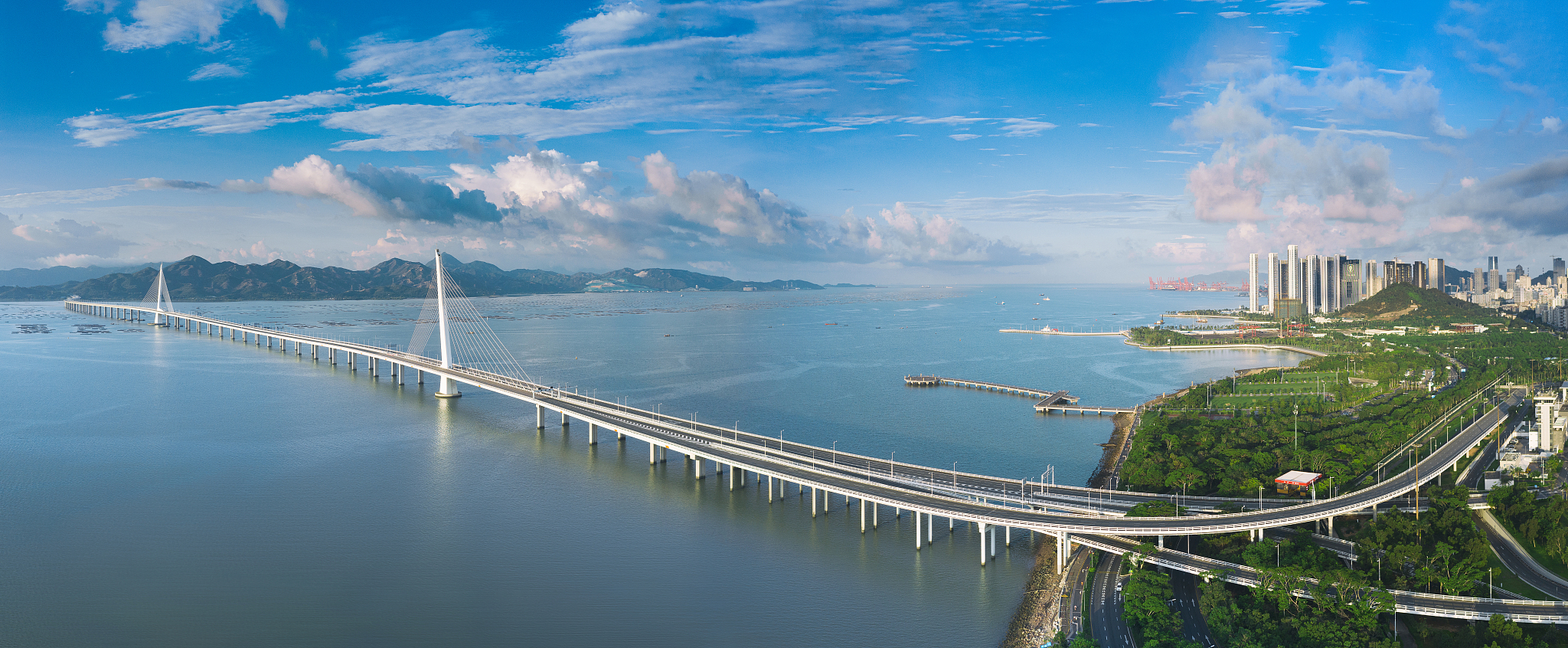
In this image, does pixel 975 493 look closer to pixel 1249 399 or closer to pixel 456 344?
pixel 1249 399

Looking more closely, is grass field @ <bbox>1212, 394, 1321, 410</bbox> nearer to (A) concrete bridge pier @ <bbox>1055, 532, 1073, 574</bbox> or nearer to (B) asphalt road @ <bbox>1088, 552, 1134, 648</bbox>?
(A) concrete bridge pier @ <bbox>1055, 532, 1073, 574</bbox>

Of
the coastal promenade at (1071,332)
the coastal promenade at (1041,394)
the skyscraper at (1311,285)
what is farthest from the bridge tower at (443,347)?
the skyscraper at (1311,285)

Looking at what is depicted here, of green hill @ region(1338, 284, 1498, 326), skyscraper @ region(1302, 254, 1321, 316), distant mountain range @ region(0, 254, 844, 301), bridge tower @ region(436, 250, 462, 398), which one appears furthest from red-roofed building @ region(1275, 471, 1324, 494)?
distant mountain range @ region(0, 254, 844, 301)

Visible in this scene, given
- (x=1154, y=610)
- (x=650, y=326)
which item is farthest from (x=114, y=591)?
(x=650, y=326)

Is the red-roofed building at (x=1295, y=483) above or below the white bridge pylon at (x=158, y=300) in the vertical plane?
below

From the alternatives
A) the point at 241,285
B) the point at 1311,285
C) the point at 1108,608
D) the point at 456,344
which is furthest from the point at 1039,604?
the point at 241,285

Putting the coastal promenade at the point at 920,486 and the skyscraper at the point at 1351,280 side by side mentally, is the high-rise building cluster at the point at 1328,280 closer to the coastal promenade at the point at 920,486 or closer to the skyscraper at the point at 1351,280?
the skyscraper at the point at 1351,280

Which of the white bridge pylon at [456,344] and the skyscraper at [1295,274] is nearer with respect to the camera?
the white bridge pylon at [456,344]
